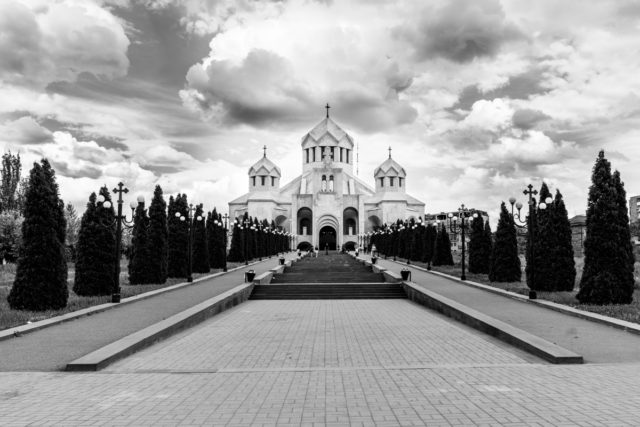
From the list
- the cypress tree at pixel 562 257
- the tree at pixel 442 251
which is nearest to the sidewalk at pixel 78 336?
the cypress tree at pixel 562 257

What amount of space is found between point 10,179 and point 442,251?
2237 inches

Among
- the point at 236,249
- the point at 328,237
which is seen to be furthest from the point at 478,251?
the point at 328,237

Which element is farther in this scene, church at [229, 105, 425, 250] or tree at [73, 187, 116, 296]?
church at [229, 105, 425, 250]

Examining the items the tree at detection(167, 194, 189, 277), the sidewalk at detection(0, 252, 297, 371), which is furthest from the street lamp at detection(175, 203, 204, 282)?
the sidewalk at detection(0, 252, 297, 371)

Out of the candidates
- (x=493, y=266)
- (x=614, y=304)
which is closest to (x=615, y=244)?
(x=614, y=304)

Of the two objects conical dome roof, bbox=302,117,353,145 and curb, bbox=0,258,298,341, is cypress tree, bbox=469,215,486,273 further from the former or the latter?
conical dome roof, bbox=302,117,353,145

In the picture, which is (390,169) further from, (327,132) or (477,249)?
(477,249)

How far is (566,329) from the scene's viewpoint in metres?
9.73

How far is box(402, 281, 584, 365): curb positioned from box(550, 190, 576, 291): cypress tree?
455cm

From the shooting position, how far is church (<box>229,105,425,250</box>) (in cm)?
7738

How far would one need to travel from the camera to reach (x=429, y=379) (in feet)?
20.8

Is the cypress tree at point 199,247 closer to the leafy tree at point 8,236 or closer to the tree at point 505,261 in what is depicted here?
the tree at point 505,261

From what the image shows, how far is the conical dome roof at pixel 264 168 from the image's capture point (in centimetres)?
7981

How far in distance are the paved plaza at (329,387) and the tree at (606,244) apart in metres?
4.80
